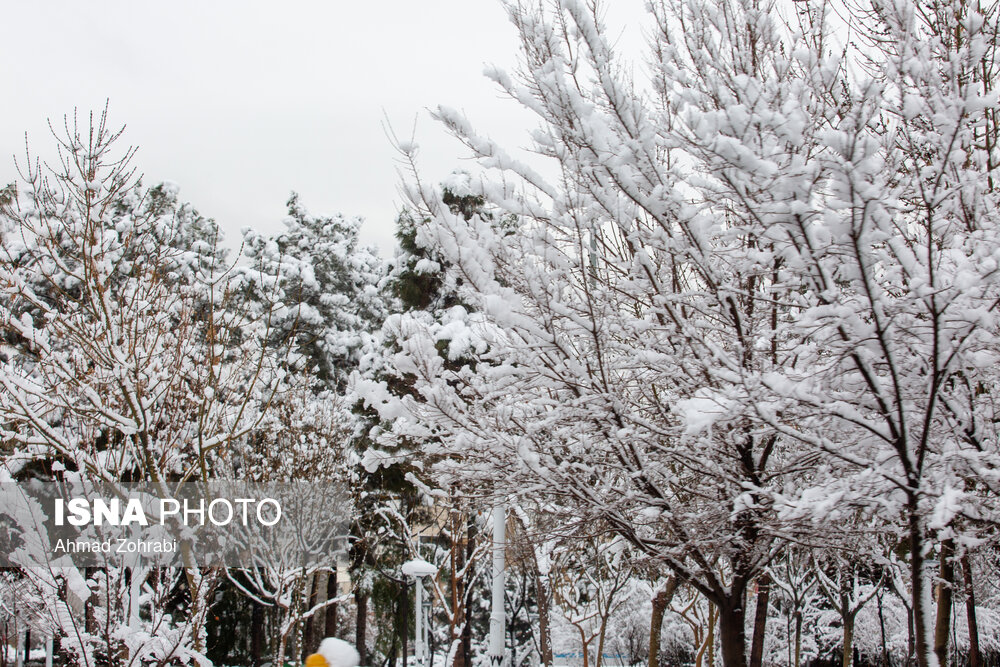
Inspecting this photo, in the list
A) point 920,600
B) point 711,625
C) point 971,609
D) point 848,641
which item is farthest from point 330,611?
point 920,600

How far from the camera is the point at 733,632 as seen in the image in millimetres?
4559

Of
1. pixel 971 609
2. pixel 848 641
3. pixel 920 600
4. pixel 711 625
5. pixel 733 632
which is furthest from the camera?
pixel 848 641

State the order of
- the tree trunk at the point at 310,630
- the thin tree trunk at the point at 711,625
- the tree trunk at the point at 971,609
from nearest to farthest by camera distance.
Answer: the tree trunk at the point at 971,609 < the thin tree trunk at the point at 711,625 < the tree trunk at the point at 310,630

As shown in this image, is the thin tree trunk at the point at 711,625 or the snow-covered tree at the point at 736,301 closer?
the snow-covered tree at the point at 736,301

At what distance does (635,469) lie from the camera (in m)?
3.93

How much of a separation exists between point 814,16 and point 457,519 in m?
9.96

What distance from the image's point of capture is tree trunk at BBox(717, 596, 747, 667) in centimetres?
452

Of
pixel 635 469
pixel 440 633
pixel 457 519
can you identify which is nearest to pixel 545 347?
pixel 635 469

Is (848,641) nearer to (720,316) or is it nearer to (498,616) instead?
(498,616)

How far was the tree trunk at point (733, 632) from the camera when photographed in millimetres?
4520

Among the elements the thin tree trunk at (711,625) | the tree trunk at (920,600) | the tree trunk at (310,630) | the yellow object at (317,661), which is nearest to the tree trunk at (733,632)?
the tree trunk at (920,600)

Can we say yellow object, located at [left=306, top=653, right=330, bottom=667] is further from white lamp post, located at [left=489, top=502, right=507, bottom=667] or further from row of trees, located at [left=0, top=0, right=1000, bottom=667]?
white lamp post, located at [left=489, top=502, right=507, bottom=667]

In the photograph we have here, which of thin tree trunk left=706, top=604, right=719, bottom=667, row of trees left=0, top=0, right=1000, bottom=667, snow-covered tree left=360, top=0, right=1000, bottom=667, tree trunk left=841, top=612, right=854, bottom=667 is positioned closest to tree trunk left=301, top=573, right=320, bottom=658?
thin tree trunk left=706, top=604, right=719, bottom=667

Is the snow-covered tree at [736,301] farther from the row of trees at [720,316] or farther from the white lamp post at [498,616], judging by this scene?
the white lamp post at [498,616]
